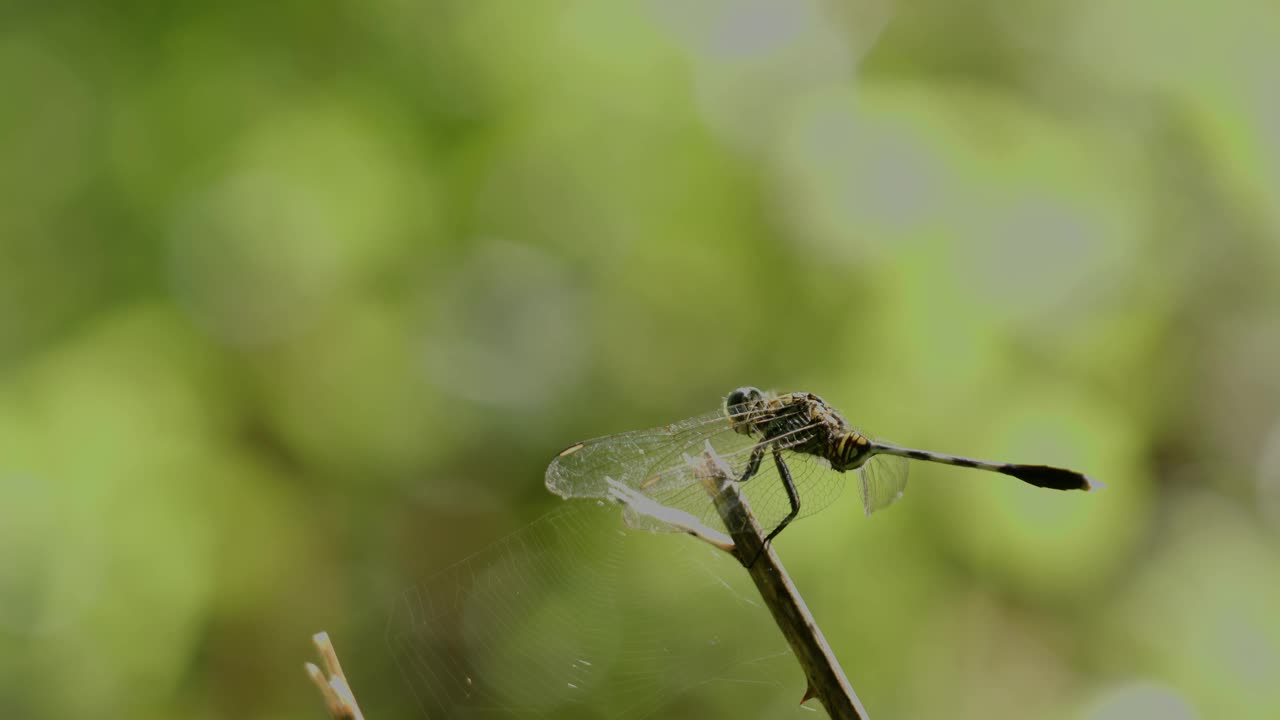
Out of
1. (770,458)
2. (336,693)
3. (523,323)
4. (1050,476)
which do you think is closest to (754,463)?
(770,458)

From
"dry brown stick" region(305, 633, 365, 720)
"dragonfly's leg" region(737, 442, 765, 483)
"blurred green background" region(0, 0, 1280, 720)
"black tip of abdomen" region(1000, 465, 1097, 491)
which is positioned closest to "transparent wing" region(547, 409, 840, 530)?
"dragonfly's leg" region(737, 442, 765, 483)

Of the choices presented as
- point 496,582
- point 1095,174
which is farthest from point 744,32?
point 496,582

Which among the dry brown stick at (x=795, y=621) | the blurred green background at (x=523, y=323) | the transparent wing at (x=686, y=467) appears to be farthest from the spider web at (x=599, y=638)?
the dry brown stick at (x=795, y=621)

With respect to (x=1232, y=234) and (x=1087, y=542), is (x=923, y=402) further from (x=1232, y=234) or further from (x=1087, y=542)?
(x=1232, y=234)

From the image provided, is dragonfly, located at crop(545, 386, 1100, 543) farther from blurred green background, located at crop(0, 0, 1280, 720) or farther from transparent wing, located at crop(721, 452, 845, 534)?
blurred green background, located at crop(0, 0, 1280, 720)

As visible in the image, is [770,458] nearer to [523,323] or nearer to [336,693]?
[336,693]
